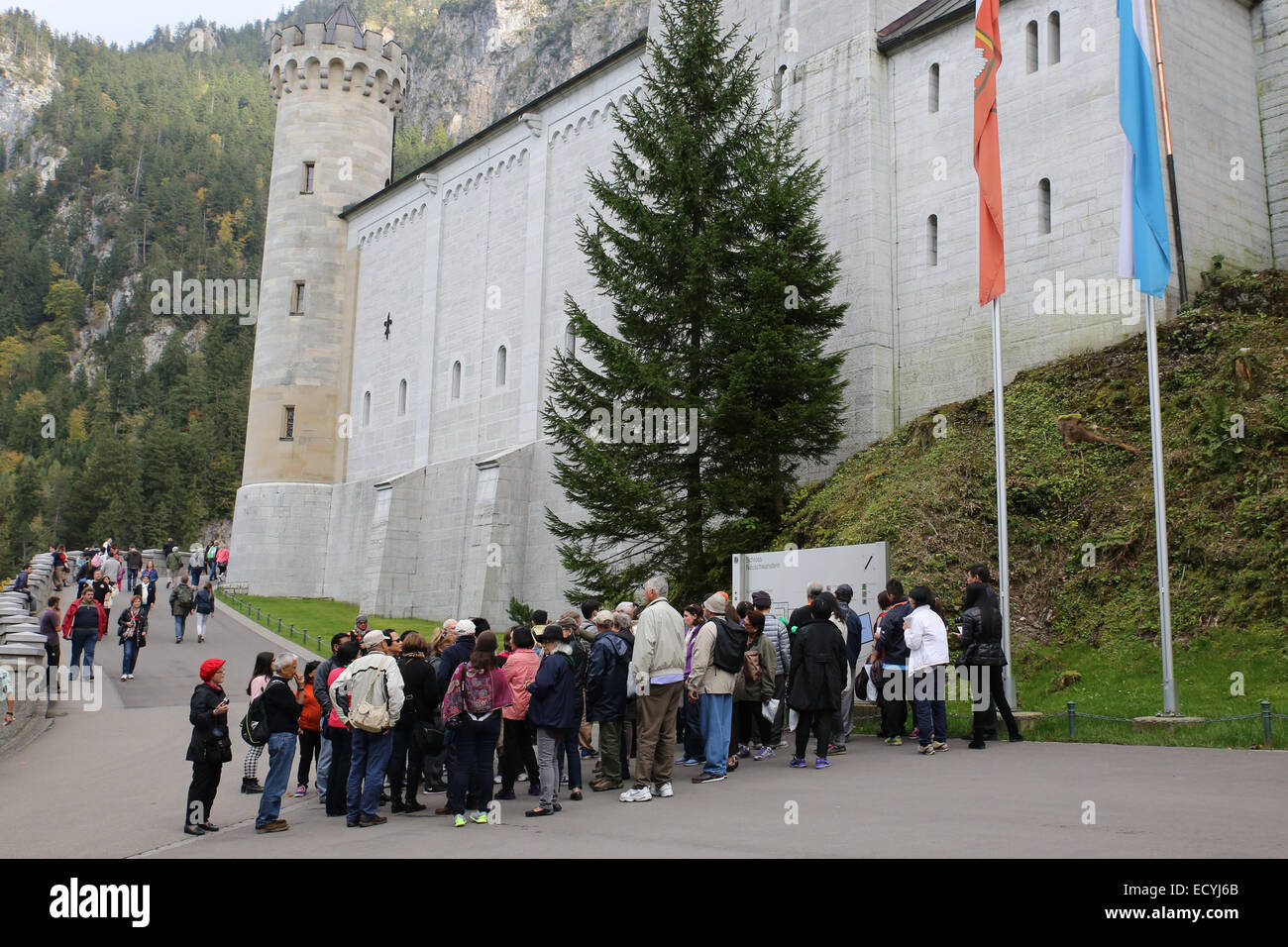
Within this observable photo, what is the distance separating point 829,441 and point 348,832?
12247mm

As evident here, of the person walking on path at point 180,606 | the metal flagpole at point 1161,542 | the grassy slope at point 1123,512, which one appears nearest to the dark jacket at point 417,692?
the grassy slope at point 1123,512

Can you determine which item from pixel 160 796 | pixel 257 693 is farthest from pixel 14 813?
pixel 257 693

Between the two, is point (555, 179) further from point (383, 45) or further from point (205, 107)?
point (205, 107)

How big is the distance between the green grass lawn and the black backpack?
15897 mm

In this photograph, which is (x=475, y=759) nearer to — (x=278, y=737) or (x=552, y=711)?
(x=552, y=711)

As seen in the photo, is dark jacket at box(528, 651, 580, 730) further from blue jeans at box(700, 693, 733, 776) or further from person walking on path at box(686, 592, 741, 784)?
blue jeans at box(700, 693, 733, 776)

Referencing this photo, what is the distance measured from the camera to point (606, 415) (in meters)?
19.2

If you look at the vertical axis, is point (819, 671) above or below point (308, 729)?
above

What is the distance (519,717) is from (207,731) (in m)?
2.61

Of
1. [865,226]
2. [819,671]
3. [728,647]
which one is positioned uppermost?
[865,226]

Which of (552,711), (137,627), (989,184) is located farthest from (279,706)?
(137,627)

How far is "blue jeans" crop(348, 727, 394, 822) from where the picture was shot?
952 centimetres

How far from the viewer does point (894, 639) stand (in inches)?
476

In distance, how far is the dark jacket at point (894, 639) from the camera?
39.6 ft
